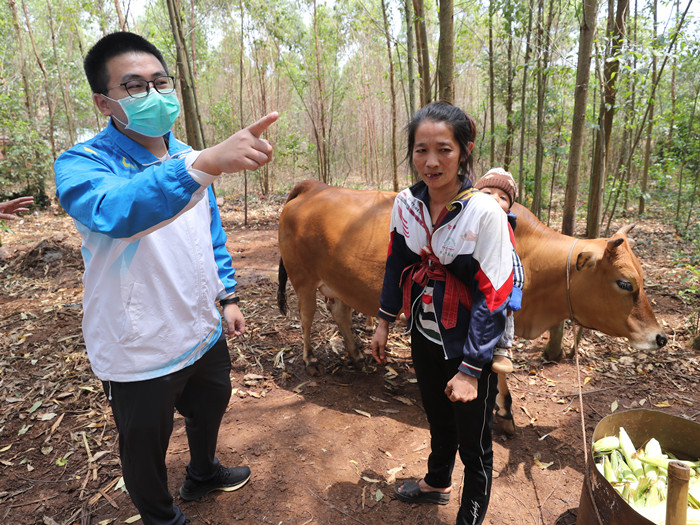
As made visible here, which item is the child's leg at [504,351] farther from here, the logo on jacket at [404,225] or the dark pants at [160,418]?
the dark pants at [160,418]

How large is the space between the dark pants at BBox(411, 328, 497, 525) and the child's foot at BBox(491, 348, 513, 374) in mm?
43

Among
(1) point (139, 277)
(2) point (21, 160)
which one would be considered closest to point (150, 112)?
(1) point (139, 277)

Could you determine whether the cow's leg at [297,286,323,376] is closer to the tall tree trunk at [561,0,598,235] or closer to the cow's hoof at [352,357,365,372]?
the cow's hoof at [352,357,365,372]

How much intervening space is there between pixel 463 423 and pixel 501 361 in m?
0.38

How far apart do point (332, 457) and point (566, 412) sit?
6.67 ft

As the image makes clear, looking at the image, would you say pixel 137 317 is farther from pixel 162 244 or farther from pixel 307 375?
pixel 307 375

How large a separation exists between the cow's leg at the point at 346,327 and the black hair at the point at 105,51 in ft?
9.87

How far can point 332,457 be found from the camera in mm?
2990

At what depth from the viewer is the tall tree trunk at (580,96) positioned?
3400 mm

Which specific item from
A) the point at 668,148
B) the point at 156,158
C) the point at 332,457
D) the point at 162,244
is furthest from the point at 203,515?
the point at 668,148

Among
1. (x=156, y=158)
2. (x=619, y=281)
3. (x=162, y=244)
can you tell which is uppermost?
(x=156, y=158)

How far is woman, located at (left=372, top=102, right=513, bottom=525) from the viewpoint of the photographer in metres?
1.76

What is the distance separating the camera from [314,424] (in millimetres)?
3354

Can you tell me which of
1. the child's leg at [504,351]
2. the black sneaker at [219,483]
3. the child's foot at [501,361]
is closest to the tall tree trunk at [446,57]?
the child's leg at [504,351]
